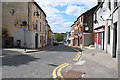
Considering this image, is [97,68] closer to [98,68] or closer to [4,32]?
[98,68]

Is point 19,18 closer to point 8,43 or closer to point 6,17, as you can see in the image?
point 6,17

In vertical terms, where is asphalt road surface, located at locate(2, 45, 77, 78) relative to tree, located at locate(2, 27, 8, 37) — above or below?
below

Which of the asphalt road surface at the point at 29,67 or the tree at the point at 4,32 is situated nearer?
the asphalt road surface at the point at 29,67

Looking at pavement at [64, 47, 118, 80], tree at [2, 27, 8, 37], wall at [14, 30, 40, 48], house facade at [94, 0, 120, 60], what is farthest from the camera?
wall at [14, 30, 40, 48]

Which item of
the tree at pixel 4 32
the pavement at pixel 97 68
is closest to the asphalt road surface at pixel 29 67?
the pavement at pixel 97 68

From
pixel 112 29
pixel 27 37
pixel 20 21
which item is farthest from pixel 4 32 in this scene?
pixel 112 29

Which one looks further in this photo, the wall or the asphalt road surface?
the wall

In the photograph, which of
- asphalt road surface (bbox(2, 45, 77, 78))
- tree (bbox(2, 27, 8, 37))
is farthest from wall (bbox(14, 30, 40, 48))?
asphalt road surface (bbox(2, 45, 77, 78))

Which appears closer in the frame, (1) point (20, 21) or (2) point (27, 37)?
(2) point (27, 37)

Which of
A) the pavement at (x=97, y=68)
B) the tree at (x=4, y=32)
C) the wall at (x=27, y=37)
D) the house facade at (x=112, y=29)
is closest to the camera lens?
the pavement at (x=97, y=68)

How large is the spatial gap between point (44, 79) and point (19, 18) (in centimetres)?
1936

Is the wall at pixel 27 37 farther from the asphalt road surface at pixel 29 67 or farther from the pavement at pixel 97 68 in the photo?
the pavement at pixel 97 68

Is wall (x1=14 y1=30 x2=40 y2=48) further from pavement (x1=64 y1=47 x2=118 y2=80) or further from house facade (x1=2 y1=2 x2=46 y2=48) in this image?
pavement (x1=64 y1=47 x2=118 y2=80)

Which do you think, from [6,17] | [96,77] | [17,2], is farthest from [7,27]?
[96,77]
